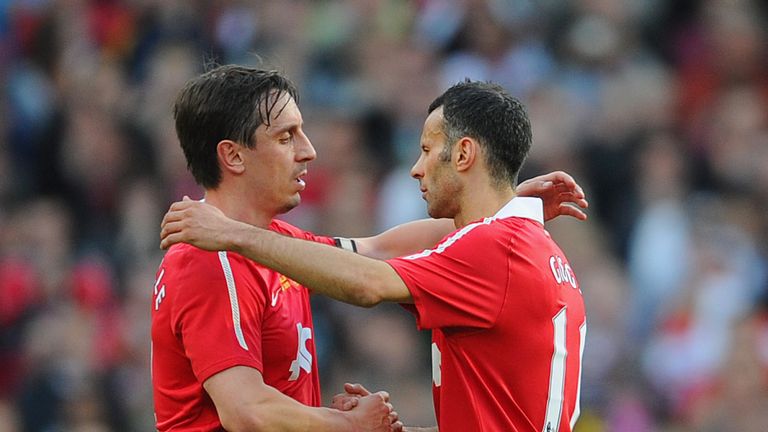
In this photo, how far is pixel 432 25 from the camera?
11.0 meters

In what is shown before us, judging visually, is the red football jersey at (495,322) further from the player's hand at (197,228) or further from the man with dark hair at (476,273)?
the player's hand at (197,228)

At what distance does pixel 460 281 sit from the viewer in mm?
4863

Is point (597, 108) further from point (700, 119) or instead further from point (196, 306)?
point (196, 306)

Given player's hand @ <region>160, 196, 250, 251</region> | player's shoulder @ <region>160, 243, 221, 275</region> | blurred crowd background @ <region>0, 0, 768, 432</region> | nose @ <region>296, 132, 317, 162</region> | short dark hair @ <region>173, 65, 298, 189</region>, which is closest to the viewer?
player's hand @ <region>160, 196, 250, 251</region>

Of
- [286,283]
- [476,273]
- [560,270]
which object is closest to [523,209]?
[560,270]

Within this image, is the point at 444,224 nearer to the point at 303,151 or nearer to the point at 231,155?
the point at 303,151

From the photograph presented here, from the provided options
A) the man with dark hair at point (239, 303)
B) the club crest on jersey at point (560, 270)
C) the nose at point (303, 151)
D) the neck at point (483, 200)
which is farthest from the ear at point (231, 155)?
the club crest on jersey at point (560, 270)

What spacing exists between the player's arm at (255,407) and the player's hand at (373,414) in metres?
0.13

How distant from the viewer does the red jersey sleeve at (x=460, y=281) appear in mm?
4844

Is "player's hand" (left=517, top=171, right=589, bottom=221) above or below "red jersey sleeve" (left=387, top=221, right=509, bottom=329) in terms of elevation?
above

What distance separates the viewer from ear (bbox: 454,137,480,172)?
5156 millimetres

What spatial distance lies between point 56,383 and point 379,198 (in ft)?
8.77

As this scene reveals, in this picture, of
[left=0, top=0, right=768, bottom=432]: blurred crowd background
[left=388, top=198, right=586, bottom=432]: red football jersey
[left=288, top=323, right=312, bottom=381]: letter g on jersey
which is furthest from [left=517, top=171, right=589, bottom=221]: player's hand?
[left=0, top=0, right=768, bottom=432]: blurred crowd background

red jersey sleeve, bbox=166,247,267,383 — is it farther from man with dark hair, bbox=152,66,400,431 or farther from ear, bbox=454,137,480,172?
ear, bbox=454,137,480,172
